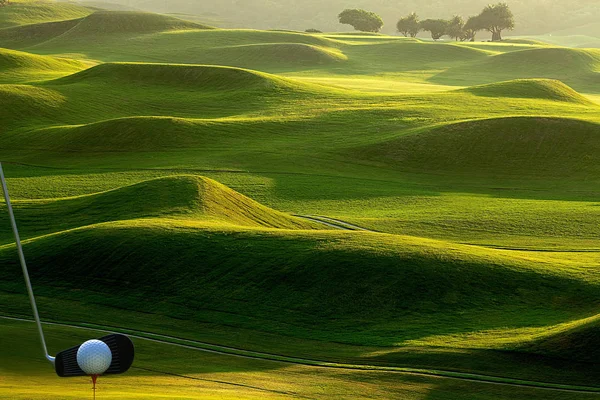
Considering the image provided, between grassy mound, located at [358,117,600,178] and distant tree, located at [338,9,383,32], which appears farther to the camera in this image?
distant tree, located at [338,9,383,32]

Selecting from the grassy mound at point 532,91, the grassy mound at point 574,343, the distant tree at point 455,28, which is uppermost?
the distant tree at point 455,28

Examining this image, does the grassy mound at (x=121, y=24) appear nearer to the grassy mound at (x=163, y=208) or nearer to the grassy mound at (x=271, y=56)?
the grassy mound at (x=271, y=56)

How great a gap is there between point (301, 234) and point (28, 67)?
2527 inches

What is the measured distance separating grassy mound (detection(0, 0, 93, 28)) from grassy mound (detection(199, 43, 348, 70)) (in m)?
53.7

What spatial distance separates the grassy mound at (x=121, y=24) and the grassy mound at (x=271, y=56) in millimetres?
23910

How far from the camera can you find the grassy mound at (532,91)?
72.8m

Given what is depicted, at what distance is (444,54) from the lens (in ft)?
429

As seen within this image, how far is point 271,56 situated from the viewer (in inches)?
4552

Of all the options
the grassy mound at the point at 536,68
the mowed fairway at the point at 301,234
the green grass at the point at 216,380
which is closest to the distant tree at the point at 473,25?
the grassy mound at the point at 536,68

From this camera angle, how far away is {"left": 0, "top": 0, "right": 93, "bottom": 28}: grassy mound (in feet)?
518

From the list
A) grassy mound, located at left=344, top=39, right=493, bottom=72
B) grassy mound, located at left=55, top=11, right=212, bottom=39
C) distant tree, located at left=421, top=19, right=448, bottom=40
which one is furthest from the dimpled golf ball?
distant tree, located at left=421, top=19, right=448, bottom=40

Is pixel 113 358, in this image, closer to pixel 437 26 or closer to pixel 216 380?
pixel 216 380

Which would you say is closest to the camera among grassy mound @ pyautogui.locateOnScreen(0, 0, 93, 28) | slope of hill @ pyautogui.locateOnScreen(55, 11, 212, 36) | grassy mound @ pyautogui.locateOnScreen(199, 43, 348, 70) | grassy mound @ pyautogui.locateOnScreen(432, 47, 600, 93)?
grassy mound @ pyautogui.locateOnScreen(432, 47, 600, 93)

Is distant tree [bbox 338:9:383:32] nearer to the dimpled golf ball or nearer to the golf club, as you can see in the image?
the golf club
